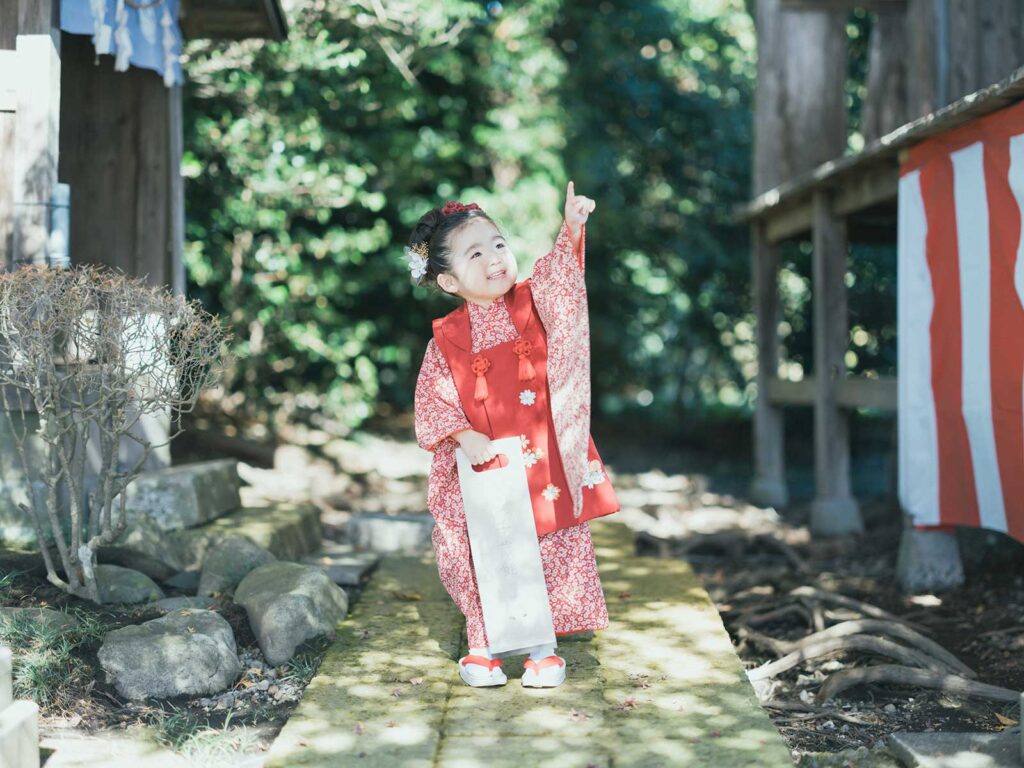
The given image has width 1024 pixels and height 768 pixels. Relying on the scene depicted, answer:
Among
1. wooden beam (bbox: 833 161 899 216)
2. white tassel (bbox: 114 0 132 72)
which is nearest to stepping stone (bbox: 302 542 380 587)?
white tassel (bbox: 114 0 132 72)

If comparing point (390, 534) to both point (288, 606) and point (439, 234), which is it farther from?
point (439, 234)

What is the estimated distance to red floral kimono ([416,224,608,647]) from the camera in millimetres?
3703

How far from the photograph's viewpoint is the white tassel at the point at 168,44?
18.4 ft

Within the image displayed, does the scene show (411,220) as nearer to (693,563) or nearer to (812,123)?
(812,123)

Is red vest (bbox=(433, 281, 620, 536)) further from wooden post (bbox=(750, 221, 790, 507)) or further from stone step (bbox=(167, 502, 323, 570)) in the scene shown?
wooden post (bbox=(750, 221, 790, 507))

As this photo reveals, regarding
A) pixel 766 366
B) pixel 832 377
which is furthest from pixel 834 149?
pixel 832 377

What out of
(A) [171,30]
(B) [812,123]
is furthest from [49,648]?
(B) [812,123]

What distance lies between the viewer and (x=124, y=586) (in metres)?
4.39

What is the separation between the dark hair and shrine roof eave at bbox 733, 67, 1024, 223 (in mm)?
2049

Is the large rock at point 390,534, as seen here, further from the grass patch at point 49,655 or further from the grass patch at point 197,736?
the grass patch at point 197,736

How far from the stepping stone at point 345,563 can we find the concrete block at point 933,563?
8.92 ft

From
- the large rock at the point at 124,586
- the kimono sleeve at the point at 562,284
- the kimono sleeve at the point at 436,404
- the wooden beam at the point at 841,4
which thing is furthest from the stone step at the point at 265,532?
the wooden beam at the point at 841,4

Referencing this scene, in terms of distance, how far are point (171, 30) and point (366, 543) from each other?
2.87 m

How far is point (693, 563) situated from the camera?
21.7ft
